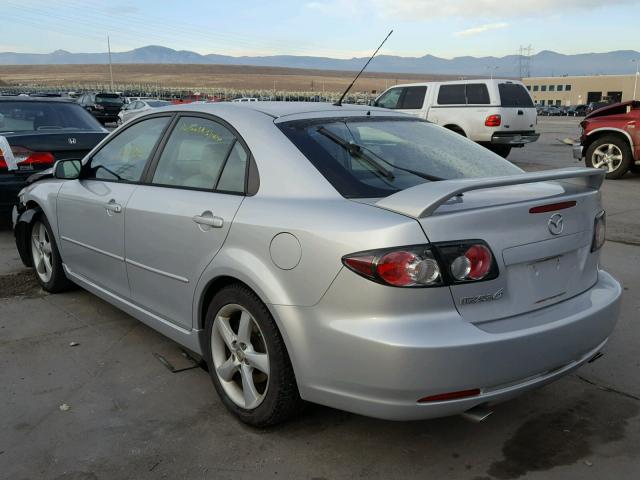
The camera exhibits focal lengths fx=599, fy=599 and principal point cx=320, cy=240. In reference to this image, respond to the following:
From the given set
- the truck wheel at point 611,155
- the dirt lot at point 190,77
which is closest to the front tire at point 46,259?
the truck wheel at point 611,155

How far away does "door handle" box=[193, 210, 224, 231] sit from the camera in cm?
298

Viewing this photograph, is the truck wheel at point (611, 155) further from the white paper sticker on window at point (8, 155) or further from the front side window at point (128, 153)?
the white paper sticker on window at point (8, 155)

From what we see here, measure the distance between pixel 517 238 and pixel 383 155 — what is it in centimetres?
89

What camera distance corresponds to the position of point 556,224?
8.65 feet

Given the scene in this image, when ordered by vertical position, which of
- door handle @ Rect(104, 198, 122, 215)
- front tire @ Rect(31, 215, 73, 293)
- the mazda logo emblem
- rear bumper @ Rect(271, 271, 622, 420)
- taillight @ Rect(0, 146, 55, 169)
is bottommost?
front tire @ Rect(31, 215, 73, 293)

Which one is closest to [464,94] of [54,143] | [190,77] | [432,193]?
[54,143]

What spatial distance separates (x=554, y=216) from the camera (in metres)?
2.63

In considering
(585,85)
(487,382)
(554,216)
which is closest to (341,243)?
(487,382)

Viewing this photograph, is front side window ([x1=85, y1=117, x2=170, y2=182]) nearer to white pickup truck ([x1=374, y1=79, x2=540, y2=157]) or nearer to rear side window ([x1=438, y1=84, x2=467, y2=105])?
white pickup truck ([x1=374, y1=79, x2=540, y2=157])

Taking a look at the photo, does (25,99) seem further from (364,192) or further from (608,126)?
(608,126)

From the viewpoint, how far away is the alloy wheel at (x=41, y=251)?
Answer: 5105mm

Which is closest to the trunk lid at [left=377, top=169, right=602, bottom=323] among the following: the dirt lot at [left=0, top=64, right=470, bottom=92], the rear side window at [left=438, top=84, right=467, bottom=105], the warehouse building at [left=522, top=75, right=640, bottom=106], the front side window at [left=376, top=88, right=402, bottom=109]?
the rear side window at [left=438, top=84, right=467, bottom=105]

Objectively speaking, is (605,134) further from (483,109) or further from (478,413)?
(478,413)

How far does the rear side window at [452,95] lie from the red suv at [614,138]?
370 cm
